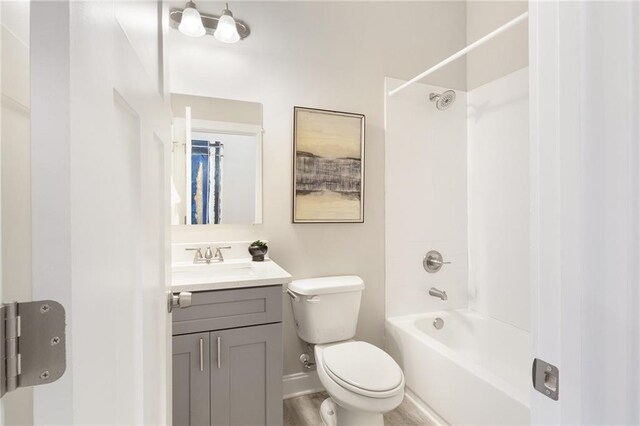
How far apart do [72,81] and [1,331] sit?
23cm

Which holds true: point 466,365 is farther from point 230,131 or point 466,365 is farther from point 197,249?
point 230,131

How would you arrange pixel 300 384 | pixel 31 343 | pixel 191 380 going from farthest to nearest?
pixel 300 384 → pixel 191 380 → pixel 31 343

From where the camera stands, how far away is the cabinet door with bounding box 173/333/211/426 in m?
1.30

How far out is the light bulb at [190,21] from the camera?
1.66 metres

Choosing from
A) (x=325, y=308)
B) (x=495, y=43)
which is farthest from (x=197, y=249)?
(x=495, y=43)

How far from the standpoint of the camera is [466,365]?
64.4 inches

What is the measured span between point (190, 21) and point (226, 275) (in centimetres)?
134

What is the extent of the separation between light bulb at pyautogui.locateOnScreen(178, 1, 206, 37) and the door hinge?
6.42 ft

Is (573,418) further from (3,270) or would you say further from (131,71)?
(131,71)

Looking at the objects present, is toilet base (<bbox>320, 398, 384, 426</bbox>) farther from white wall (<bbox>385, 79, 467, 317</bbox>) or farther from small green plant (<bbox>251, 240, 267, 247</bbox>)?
small green plant (<bbox>251, 240, 267, 247</bbox>)

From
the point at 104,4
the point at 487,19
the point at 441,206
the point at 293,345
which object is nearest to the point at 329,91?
the point at 441,206

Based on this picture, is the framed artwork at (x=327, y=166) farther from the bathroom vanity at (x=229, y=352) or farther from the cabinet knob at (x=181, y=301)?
the cabinet knob at (x=181, y=301)

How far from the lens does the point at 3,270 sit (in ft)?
0.92

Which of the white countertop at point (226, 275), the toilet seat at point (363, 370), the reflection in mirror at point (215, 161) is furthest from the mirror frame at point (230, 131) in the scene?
the toilet seat at point (363, 370)
